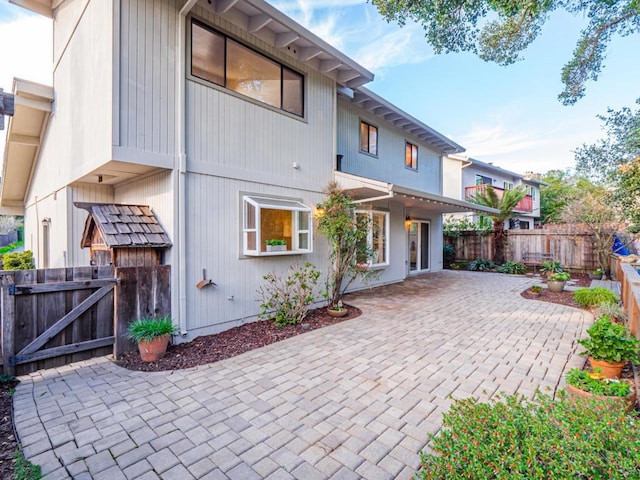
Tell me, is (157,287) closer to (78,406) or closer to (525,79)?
(78,406)

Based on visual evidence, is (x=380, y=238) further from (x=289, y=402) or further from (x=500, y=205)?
(x=289, y=402)

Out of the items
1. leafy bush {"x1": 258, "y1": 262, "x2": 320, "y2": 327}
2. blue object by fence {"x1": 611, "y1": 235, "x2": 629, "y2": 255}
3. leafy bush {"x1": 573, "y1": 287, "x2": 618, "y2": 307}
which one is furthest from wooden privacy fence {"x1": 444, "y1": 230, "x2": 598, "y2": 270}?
leafy bush {"x1": 258, "y1": 262, "x2": 320, "y2": 327}

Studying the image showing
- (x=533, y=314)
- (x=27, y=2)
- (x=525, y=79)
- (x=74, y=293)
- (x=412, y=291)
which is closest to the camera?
(x=74, y=293)

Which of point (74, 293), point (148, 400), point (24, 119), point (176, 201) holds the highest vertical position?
point (24, 119)

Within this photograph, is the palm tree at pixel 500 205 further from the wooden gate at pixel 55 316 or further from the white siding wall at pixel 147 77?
the wooden gate at pixel 55 316

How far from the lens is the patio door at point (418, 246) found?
12773 millimetres

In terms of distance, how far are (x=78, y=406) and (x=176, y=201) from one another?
292 cm

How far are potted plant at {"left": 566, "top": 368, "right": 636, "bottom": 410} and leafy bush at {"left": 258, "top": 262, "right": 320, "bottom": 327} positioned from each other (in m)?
4.16

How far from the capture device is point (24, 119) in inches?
324

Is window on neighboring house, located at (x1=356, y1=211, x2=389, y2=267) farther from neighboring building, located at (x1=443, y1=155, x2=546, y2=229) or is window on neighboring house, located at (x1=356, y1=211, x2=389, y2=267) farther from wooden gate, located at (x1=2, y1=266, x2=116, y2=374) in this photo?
neighboring building, located at (x1=443, y1=155, x2=546, y2=229)

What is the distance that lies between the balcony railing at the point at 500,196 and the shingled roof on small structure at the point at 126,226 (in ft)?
46.9

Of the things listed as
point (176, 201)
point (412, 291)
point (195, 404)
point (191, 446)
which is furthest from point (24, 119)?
point (412, 291)

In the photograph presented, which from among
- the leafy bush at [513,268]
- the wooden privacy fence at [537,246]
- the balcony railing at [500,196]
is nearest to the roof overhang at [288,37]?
the leafy bush at [513,268]

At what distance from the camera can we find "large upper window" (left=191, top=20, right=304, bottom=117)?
532cm
